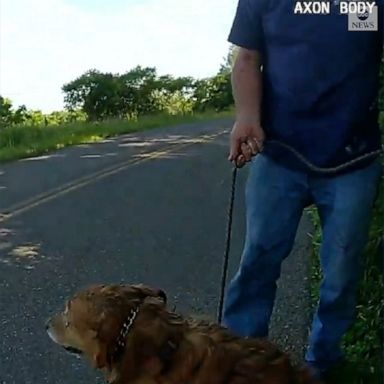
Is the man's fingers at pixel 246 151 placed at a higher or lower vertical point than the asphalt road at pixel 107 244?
higher

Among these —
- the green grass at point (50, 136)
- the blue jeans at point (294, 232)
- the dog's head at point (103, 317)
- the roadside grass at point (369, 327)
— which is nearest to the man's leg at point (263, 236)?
the blue jeans at point (294, 232)

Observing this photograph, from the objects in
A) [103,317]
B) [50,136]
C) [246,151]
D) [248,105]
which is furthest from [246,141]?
[50,136]

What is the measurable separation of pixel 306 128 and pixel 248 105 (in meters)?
0.28

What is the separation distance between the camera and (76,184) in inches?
536

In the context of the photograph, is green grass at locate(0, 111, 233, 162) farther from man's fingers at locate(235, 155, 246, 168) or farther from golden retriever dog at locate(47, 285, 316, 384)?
golden retriever dog at locate(47, 285, 316, 384)

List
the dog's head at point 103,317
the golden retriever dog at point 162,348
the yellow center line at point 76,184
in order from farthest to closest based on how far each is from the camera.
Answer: the yellow center line at point 76,184 → the dog's head at point 103,317 → the golden retriever dog at point 162,348

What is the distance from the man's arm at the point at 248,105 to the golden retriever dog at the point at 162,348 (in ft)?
3.18

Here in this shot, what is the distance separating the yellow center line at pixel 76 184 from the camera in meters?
11.6

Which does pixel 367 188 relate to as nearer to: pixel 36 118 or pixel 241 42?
pixel 241 42

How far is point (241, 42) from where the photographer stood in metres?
4.60

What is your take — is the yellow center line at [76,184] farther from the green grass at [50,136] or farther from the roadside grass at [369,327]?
the roadside grass at [369,327]

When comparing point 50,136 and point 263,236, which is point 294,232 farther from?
point 50,136

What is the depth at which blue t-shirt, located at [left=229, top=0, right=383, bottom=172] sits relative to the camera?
440 centimetres

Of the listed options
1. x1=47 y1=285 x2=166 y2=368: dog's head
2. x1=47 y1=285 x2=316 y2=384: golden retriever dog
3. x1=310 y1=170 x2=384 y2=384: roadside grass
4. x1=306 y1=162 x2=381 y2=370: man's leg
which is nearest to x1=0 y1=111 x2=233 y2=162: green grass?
x1=310 y1=170 x2=384 y2=384: roadside grass
